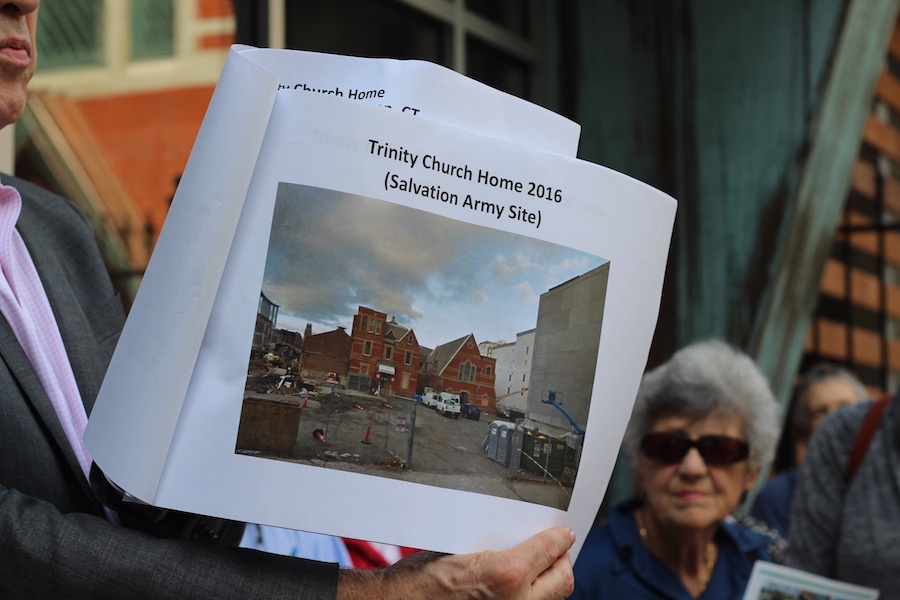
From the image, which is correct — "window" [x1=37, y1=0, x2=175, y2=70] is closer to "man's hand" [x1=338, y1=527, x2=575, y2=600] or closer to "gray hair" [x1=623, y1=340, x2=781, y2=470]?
"gray hair" [x1=623, y1=340, x2=781, y2=470]

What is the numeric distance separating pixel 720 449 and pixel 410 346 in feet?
5.41

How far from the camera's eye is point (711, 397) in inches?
96.1

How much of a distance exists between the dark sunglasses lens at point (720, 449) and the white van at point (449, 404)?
157 centimetres

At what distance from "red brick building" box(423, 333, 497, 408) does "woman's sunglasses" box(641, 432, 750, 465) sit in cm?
153

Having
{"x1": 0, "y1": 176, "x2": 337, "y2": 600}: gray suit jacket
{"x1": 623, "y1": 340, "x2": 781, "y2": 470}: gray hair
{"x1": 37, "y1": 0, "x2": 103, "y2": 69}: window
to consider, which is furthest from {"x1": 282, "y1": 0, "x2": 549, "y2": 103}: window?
{"x1": 0, "y1": 176, "x2": 337, "y2": 600}: gray suit jacket

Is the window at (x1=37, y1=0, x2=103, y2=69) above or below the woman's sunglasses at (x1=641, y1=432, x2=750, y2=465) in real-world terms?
above

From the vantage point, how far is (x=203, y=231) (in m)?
0.91

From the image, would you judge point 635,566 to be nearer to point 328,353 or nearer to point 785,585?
point 785,585

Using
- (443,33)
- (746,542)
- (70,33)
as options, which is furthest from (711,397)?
(443,33)

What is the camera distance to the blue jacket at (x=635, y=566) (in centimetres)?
229

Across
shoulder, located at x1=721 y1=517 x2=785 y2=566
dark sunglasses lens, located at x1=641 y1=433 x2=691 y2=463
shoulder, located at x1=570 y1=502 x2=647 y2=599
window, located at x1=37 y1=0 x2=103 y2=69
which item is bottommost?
shoulder, located at x1=570 y1=502 x2=647 y2=599

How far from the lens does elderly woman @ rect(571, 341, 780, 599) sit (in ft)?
7.66

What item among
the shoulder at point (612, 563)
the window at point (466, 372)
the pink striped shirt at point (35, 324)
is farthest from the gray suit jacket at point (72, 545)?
the shoulder at point (612, 563)

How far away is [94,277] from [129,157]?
2.00m
